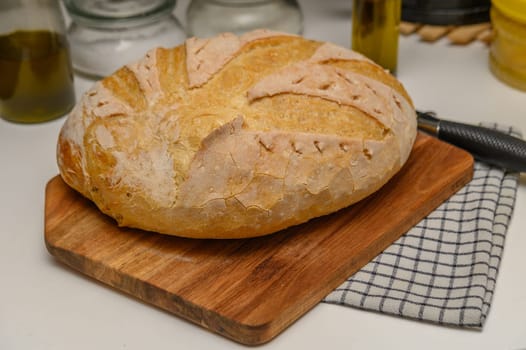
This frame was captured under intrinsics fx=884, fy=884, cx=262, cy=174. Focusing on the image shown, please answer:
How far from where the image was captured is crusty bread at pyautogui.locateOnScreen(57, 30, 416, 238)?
1240 mm

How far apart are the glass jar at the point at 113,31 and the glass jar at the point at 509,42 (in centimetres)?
65

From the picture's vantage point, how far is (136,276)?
122cm

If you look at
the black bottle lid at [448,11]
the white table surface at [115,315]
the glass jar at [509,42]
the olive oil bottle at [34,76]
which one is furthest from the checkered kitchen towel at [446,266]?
the olive oil bottle at [34,76]

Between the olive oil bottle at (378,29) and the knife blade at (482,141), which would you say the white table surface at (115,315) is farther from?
the olive oil bottle at (378,29)

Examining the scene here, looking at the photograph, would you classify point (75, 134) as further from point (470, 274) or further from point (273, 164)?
point (470, 274)

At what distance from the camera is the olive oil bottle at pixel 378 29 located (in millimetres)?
1723

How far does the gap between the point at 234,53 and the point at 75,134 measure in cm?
28

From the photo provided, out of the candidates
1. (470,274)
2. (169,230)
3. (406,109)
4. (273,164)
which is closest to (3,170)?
(169,230)

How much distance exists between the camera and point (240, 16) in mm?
1878

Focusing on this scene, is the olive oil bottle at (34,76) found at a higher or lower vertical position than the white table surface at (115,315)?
higher

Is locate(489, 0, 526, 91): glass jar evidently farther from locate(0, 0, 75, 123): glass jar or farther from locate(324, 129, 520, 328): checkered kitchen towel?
locate(0, 0, 75, 123): glass jar

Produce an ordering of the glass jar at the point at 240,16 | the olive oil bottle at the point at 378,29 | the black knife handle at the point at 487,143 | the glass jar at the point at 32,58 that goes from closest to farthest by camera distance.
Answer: the black knife handle at the point at 487,143 → the glass jar at the point at 32,58 → the olive oil bottle at the point at 378,29 → the glass jar at the point at 240,16

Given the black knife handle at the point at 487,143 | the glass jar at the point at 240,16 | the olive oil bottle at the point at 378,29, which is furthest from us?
the glass jar at the point at 240,16

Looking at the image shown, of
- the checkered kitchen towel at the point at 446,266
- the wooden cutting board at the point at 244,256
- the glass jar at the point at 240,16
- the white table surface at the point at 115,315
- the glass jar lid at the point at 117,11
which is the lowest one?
the white table surface at the point at 115,315
